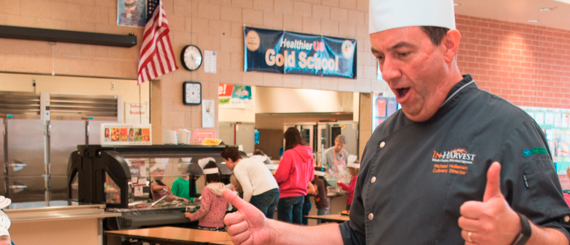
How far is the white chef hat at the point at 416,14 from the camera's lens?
48.8 inches

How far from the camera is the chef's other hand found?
1250 mm

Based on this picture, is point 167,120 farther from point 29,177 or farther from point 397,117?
point 397,117

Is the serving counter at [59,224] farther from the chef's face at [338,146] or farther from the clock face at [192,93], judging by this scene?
the chef's face at [338,146]

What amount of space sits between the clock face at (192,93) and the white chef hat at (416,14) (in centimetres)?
538

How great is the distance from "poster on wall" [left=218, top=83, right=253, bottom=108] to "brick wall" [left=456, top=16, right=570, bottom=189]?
4.01 meters

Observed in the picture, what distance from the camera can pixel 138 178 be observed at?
4.66 metres

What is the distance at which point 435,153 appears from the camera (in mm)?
1226

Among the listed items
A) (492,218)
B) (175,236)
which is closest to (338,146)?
(175,236)

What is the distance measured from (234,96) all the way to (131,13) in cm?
378

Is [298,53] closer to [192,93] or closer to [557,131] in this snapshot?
[192,93]

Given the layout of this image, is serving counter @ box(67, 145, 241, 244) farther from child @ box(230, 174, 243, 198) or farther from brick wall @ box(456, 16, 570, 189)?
brick wall @ box(456, 16, 570, 189)

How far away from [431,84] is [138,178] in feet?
12.8

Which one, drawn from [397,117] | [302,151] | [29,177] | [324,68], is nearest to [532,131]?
[397,117]

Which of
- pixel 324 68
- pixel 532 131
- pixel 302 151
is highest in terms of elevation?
pixel 324 68
